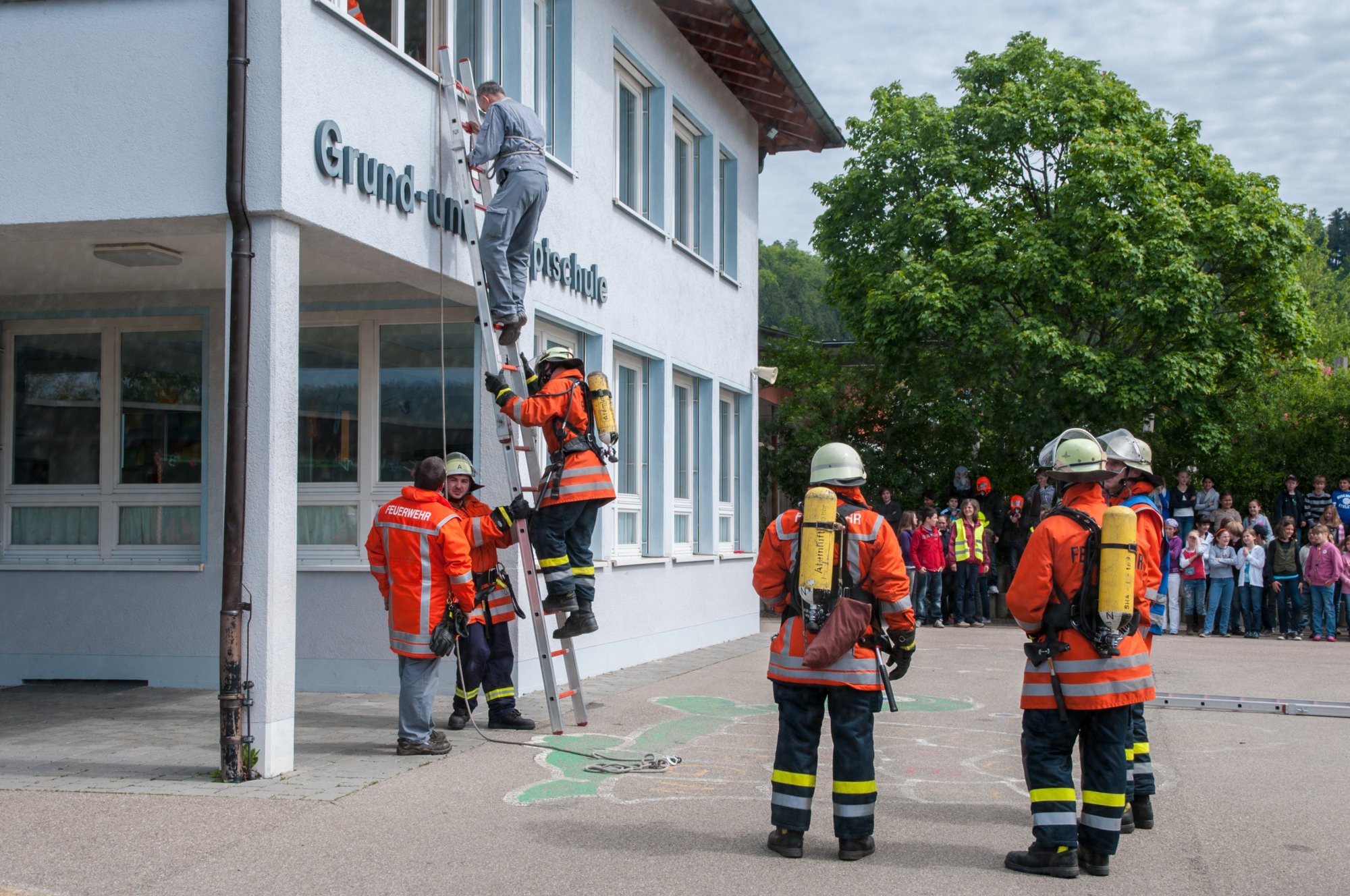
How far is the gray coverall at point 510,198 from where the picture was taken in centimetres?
923

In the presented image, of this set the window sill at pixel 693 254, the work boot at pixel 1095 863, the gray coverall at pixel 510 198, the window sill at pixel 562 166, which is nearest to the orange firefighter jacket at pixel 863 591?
the work boot at pixel 1095 863

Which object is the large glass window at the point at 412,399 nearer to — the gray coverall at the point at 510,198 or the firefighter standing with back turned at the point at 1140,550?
the gray coverall at the point at 510,198

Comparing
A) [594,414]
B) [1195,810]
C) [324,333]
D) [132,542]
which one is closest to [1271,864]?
[1195,810]

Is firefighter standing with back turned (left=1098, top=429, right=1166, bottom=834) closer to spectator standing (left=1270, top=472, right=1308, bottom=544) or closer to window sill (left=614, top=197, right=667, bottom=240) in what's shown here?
window sill (left=614, top=197, right=667, bottom=240)

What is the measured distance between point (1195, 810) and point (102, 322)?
A: 31.3 feet

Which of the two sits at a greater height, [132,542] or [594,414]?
[594,414]

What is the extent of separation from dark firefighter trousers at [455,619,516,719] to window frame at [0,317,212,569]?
3283mm

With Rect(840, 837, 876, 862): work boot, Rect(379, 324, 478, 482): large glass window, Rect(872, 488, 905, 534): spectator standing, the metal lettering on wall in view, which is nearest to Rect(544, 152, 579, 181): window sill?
the metal lettering on wall

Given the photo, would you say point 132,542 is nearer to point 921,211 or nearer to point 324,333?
point 324,333

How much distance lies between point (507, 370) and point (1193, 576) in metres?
14.4

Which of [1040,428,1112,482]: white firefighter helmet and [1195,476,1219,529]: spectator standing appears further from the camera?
[1195,476,1219,529]: spectator standing

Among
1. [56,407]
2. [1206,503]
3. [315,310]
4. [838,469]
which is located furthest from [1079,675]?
[1206,503]

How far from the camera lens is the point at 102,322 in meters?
11.6

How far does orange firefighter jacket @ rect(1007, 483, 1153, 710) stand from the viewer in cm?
577
